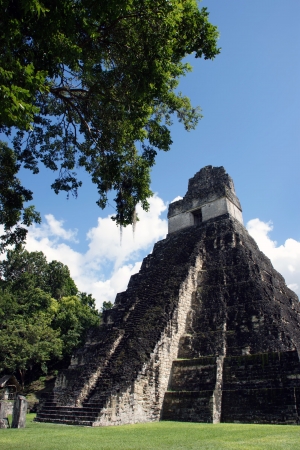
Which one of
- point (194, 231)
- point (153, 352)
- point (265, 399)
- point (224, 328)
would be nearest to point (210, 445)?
point (265, 399)

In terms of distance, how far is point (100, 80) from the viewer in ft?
23.4

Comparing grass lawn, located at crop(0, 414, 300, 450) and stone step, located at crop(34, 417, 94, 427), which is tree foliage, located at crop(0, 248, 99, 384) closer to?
stone step, located at crop(34, 417, 94, 427)

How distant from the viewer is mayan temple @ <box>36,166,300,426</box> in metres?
9.01

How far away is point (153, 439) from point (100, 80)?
282 inches

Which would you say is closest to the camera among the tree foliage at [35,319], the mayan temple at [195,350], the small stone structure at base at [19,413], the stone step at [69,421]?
the small stone structure at base at [19,413]

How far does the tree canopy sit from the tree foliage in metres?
12.6

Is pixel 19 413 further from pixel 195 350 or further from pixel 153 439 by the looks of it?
pixel 195 350

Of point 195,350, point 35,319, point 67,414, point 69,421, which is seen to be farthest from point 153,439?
point 35,319

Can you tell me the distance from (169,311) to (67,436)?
601 centimetres

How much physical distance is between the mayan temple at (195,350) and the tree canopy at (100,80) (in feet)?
16.0

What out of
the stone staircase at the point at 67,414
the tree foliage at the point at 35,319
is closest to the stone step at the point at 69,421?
the stone staircase at the point at 67,414

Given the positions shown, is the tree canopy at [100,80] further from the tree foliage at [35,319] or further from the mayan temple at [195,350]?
the tree foliage at [35,319]

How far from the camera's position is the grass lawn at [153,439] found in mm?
5281

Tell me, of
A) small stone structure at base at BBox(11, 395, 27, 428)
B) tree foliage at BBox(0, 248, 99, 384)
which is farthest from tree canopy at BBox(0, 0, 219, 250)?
tree foliage at BBox(0, 248, 99, 384)
